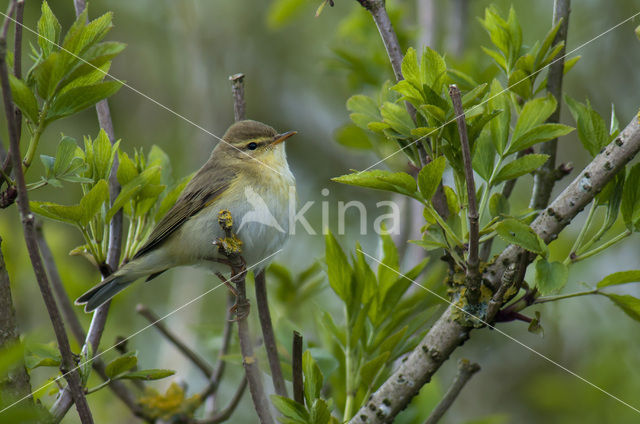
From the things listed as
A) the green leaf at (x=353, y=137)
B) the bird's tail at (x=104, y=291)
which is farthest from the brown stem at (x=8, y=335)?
the green leaf at (x=353, y=137)

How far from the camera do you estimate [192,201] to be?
3627 mm

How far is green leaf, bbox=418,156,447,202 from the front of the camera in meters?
1.97

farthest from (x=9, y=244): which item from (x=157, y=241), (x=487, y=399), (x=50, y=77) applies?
(x=487, y=399)

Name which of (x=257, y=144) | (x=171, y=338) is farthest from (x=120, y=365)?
(x=257, y=144)

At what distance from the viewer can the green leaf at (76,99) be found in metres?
2.03

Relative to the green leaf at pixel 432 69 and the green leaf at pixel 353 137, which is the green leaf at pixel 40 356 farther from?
the green leaf at pixel 353 137

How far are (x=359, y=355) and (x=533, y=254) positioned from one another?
0.86 meters

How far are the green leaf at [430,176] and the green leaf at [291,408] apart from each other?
0.80 m

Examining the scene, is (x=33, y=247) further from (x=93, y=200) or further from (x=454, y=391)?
(x=454, y=391)

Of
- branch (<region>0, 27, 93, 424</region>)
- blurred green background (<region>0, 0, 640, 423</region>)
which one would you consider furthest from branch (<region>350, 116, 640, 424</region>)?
branch (<region>0, 27, 93, 424</region>)

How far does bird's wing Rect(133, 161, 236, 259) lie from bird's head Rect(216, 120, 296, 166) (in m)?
0.23

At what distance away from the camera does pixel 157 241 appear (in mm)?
3504

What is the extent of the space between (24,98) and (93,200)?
430mm

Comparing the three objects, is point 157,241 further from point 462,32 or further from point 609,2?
point 609,2
